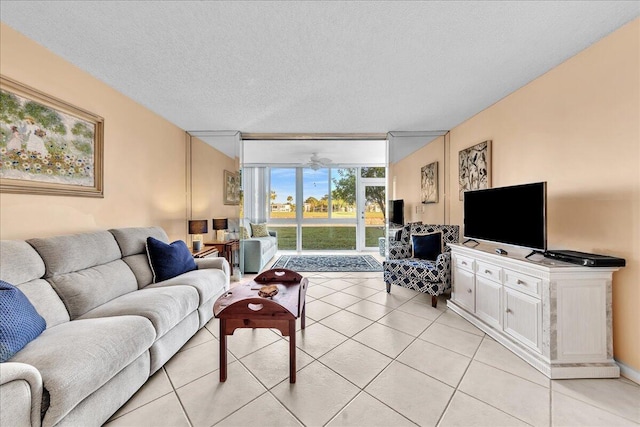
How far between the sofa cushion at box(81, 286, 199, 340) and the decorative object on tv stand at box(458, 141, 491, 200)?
3.53m

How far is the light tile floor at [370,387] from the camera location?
4.57 feet

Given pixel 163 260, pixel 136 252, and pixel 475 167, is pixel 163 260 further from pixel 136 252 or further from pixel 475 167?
pixel 475 167

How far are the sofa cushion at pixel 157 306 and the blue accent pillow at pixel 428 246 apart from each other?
290 cm

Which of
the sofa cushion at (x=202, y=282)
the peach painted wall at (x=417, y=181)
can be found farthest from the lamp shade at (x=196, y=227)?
the peach painted wall at (x=417, y=181)

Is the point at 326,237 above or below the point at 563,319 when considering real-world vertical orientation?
above

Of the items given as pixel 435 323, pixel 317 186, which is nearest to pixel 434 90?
pixel 435 323

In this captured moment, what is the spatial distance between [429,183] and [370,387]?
11.4 feet

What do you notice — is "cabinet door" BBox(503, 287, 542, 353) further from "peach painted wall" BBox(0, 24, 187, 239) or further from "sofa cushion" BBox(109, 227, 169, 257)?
"peach painted wall" BBox(0, 24, 187, 239)

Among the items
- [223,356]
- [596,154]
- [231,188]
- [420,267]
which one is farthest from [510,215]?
[231,188]

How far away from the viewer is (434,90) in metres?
2.61

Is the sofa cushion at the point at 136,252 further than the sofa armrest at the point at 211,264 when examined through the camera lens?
No

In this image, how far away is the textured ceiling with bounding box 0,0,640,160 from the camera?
157 cm

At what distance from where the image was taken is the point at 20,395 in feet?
3.23

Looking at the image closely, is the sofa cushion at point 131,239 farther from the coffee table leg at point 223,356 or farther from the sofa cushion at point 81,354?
the coffee table leg at point 223,356
